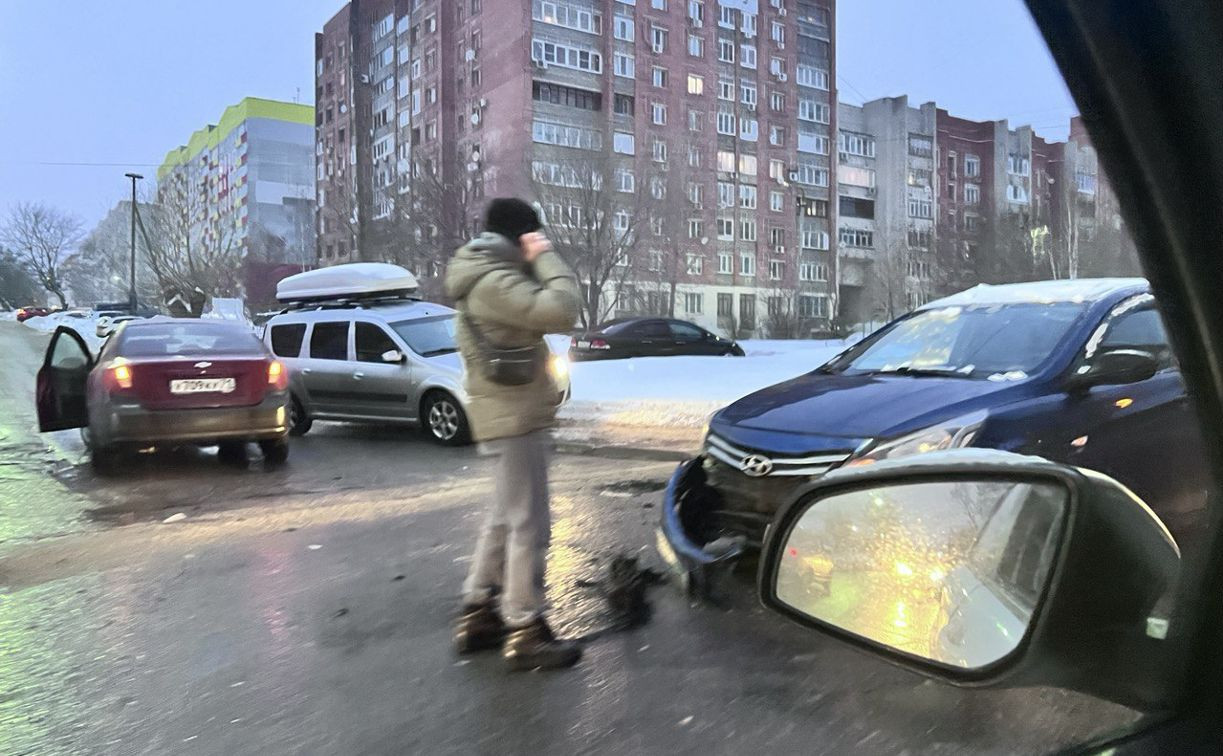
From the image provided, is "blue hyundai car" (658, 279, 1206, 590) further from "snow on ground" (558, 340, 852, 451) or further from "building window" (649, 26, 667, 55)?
"building window" (649, 26, 667, 55)

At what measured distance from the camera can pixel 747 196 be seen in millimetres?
58719

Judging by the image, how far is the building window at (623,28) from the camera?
181ft

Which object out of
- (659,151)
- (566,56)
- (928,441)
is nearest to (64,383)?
(928,441)

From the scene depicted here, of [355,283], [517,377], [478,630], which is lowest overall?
[478,630]

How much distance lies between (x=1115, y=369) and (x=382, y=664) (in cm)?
346

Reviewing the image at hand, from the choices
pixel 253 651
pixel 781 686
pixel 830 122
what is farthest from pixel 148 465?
pixel 830 122

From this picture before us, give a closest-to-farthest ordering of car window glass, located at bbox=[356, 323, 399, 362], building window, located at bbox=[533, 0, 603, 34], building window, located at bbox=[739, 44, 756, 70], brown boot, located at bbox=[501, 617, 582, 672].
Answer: brown boot, located at bbox=[501, 617, 582, 672], car window glass, located at bbox=[356, 323, 399, 362], building window, located at bbox=[533, 0, 603, 34], building window, located at bbox=[739, 44, 756, 70]

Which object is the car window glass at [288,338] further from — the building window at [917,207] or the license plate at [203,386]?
the building window at [917,207]

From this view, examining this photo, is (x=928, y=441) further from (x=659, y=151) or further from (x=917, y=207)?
(x=917, y=207)

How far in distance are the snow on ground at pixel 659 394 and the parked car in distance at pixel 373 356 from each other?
139cm

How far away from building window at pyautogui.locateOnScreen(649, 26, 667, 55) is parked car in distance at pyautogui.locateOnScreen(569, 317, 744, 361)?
1478 inches

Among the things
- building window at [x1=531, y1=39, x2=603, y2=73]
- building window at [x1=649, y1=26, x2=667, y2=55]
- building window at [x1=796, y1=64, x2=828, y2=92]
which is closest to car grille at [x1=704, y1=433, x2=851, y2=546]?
building window at [x1=531, y1=39, x2=603, y2=73]

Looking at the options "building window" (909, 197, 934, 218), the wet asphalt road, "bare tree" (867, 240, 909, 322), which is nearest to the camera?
the wet asphalt road

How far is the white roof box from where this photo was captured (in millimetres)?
11148
